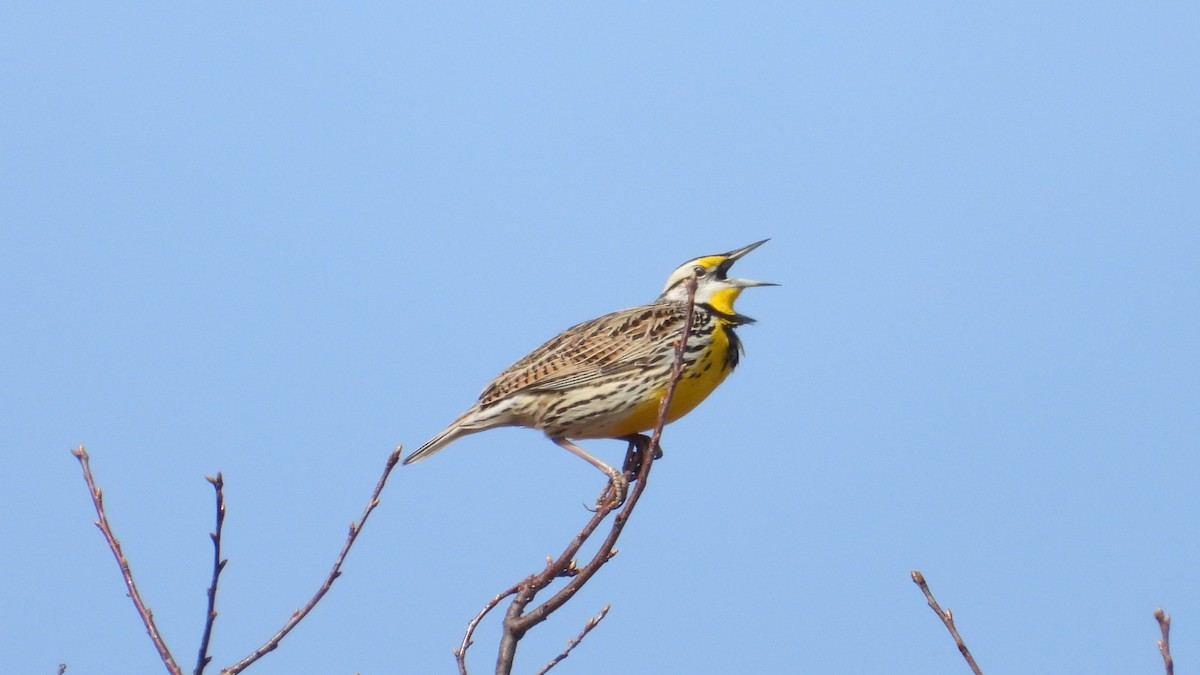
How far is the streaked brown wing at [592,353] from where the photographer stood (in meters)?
4.67

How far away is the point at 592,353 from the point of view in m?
4.76

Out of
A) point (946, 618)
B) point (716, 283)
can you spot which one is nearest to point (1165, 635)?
point (946, 618)

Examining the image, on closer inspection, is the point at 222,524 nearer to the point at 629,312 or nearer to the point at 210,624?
the point at 210,624

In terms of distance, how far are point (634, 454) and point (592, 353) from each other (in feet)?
1.66

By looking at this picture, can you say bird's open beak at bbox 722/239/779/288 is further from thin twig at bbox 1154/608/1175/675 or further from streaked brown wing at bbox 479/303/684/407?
thin twig at bbox 1154/608/1175/675

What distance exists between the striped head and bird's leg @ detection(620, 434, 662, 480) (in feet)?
1.84

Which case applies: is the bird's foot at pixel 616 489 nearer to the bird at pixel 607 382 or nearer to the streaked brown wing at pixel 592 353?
the bird at pixel 607 382

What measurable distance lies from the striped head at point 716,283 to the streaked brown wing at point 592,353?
0.55 feet

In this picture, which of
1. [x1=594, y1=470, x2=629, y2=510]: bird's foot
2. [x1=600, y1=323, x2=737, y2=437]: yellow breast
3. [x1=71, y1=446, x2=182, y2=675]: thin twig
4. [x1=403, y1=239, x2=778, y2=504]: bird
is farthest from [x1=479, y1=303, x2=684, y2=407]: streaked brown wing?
[x1=71, y1=446, x2=182, y2=675]: thin twig

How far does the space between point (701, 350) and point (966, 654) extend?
2677 mm

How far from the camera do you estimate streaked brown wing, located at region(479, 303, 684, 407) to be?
4672 mm

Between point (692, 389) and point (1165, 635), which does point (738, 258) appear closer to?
point (692, 389)

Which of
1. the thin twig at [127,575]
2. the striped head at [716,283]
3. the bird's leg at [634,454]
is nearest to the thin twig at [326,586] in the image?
the thin twig at [127,575]

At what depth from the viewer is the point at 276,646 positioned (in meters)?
2.21
